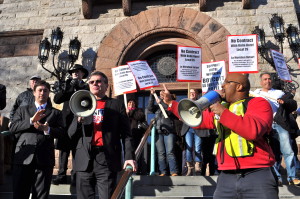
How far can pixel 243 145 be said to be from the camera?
247cm

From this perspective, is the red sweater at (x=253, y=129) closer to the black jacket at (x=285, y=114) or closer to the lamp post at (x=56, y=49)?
the black jacket at (x=285, y=114)

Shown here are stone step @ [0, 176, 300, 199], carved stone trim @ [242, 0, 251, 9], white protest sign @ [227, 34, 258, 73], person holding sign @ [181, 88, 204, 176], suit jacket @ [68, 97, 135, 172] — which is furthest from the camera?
carved stone trim @ [242, 0, 251, 9]

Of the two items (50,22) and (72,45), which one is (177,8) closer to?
(72,45)

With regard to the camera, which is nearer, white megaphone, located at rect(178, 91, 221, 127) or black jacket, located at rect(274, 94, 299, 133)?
white megaphone, located at rect(178, 91, 221, 127)

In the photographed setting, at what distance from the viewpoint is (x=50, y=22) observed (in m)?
8.96

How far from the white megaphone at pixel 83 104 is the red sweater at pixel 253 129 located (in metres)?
1.17

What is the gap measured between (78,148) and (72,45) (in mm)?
5552

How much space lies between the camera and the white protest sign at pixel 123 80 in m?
6.74

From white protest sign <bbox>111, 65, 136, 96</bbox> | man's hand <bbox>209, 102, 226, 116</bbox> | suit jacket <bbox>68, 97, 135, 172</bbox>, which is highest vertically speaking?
white protest sign <bbox>111, 65, 136, 96</bbox>

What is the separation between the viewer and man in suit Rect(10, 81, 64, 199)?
351 centimetres

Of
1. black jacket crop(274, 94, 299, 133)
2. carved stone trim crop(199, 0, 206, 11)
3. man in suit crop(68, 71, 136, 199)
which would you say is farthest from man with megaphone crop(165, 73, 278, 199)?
carved stone trim crop(199, 0, 206, 11)

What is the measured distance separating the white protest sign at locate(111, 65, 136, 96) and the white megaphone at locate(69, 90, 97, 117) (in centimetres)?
369

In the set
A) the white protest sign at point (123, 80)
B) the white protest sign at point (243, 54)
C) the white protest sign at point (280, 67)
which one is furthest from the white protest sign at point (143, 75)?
the white protest sign at point (280, 67)

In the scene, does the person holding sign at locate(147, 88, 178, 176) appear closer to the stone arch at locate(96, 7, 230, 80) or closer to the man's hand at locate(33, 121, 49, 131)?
the man's hand at locate(33, 121, 49, 131)
